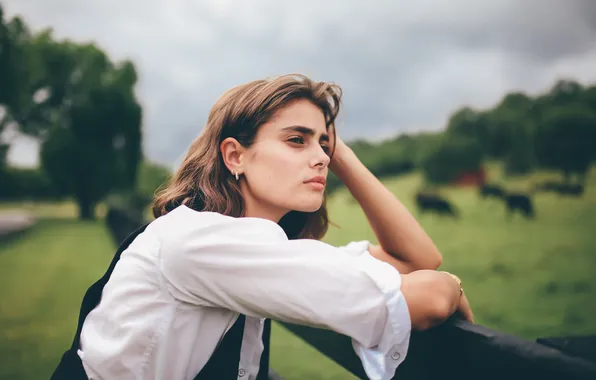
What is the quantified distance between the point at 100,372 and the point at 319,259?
57 centimetres

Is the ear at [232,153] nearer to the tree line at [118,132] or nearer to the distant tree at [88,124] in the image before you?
the tree line at [118,132]

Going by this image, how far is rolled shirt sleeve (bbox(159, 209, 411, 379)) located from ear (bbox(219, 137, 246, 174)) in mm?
334

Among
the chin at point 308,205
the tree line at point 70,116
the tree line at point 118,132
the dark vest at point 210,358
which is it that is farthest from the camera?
the tree line at point 70,116

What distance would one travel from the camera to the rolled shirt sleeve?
26.5 inches

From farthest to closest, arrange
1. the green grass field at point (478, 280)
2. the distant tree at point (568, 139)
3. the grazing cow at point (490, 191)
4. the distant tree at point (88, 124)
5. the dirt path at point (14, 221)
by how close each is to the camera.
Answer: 1. the distant tree at point (88, 124)
2. the dirt path at point (14, 221)
3. the grazing cow at point (490, 191)
4. the distant tree at point (568, 139)
5. the green grass field at point (478, 280)

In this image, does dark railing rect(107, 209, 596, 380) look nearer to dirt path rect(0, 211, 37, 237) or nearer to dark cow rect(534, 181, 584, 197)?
dark cow rect(534, 181, 584, 197)

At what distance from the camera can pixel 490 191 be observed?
4086 mm

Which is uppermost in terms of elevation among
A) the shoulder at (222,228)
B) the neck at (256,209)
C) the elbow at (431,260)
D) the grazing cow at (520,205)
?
the shoulder at (222,228)

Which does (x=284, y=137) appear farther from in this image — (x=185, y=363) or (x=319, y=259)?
(x=185, y=363)

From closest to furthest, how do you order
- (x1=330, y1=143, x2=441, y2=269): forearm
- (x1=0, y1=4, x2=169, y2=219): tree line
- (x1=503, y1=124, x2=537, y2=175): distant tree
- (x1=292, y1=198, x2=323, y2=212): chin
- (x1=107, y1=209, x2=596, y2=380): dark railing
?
1. (x1=107, y1=209, x2=596, y2=380): dark railing
2. (x1=292, y1=198, x2=323, y2=212): chin
3. (x1=330, y1=143, x2=441, y2=269): forearm
4. (x1=503, y1=124, x2=537, y2=175): distant tree
5. (x1=0, y1=4, x2=169, y2=219): tree line

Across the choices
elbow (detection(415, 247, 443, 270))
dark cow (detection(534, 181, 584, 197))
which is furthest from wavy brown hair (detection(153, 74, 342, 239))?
dark cow (detection(534, 181, 584, 197))

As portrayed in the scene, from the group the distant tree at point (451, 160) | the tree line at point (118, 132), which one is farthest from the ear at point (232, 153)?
the distant tree at point (451, 160)

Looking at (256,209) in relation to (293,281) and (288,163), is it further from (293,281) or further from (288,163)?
(293,281)

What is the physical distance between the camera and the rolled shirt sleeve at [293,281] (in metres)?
0.67
